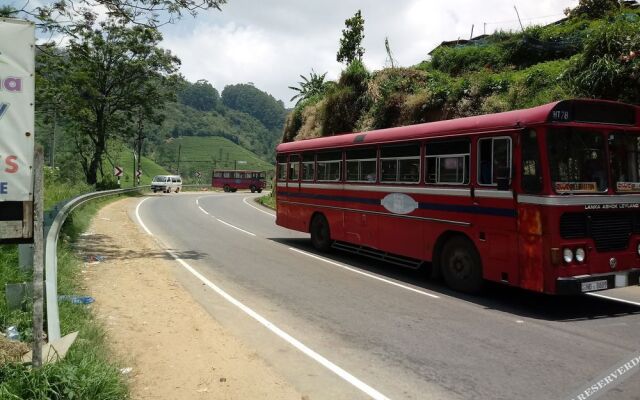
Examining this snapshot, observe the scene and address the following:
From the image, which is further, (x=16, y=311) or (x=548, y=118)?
(x=548, y=118)

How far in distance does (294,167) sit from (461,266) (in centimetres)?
746

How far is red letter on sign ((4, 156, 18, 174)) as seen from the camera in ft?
14.6

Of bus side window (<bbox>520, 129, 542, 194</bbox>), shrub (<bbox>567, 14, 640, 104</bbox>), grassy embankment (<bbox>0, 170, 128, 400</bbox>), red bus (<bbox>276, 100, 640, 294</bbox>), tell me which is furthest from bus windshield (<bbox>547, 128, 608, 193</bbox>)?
shrub (<bbox>567, 14, 640, 104</bbox>)

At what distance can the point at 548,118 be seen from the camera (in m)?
7.79

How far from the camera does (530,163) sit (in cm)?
802

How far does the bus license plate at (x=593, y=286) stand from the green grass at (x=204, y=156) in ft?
360

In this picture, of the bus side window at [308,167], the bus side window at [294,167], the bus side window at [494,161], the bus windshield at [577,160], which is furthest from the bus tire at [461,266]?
the bus side window at [294,167]

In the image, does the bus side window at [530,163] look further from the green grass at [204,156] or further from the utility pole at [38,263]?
the green grass at [204,156]

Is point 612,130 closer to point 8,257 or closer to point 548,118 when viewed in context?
point 548,118

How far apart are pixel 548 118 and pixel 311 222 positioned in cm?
828

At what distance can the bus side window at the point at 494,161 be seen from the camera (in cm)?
838

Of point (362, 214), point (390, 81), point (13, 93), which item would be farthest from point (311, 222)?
point (390, 81)

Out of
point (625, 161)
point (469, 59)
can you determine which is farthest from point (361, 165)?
point (469, 59)

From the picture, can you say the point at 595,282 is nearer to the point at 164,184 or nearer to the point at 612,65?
the point at 612,65
